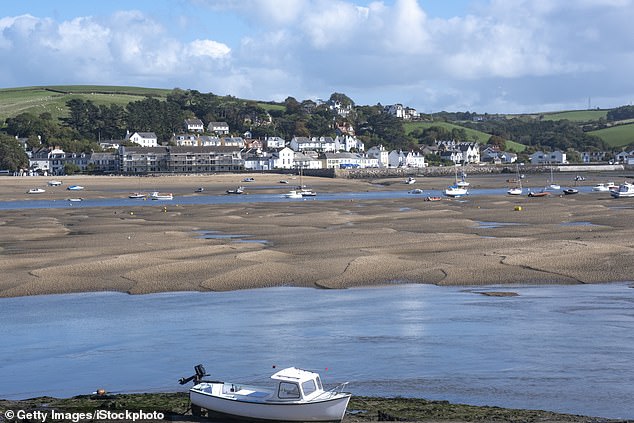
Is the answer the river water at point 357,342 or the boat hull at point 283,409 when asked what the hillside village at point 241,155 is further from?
the boat hull at point 283,409

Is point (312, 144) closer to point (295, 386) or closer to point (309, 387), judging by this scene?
point (309, 387)

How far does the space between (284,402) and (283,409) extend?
15 cm

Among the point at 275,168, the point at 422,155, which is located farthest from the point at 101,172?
the point at 422,155

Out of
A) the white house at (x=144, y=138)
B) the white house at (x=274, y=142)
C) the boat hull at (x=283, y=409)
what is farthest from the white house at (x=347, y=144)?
the boat hull at (x=283, y=409)

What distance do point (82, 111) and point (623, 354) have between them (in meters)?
175

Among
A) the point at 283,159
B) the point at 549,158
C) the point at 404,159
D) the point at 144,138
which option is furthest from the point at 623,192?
the point at 144,138

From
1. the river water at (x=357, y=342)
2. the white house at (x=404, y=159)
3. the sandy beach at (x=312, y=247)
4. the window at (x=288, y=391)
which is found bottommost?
the river water at (x=357, y=342)

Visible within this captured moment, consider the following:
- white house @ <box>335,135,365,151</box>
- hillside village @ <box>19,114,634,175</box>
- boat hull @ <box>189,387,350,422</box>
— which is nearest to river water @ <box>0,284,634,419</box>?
boat hull @ <box>189,387,350,422</box>

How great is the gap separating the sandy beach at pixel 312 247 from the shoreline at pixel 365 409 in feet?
42.2

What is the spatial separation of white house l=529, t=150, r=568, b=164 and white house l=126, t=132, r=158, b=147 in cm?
7724

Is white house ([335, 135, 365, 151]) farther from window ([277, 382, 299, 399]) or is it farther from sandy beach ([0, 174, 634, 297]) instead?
window ([277, 382, 299, 399])

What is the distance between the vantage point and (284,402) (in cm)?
1589

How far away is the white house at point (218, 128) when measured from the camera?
7712 inches

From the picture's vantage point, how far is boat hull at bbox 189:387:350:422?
15.7m
